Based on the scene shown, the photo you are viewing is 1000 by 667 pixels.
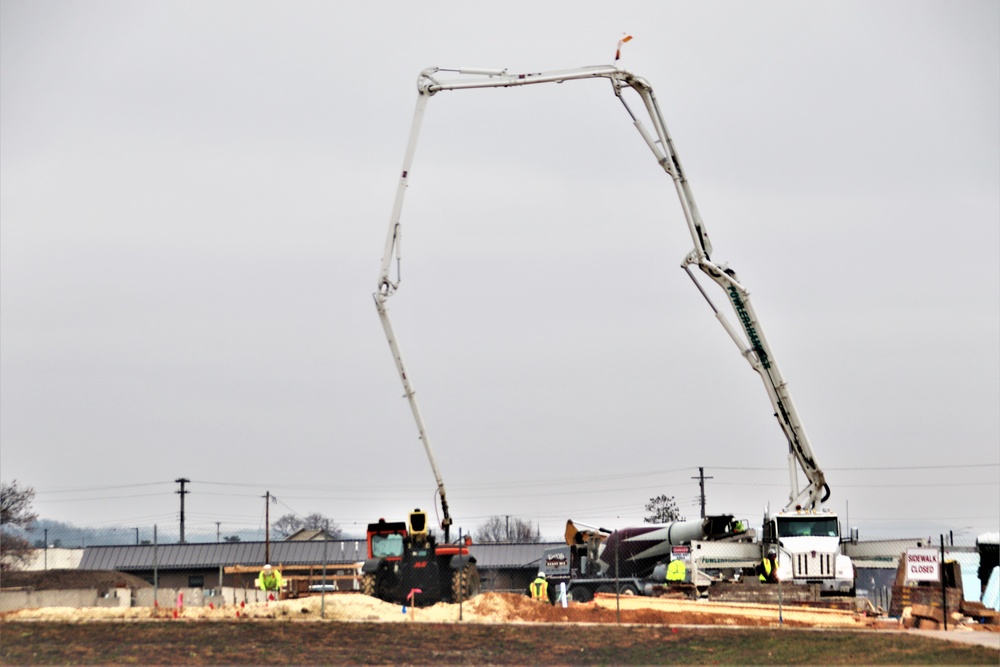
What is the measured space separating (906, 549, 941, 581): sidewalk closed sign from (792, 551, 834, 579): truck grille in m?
5.70

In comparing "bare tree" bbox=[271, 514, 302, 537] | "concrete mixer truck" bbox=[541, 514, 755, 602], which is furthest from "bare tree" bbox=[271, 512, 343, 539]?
"concrete mixer truck" bbox=[541, 514, 755, 602]

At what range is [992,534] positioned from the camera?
38.7 metres

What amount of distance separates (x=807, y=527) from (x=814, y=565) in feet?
3.85

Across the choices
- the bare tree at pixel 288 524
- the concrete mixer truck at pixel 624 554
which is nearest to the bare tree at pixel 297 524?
the bare tree at pixel 288 524

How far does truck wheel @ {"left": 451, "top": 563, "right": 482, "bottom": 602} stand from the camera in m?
37.0

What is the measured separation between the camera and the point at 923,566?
3141 centimetres

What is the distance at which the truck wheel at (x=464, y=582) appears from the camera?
37031 millimetres

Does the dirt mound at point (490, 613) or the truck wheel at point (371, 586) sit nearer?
the dirt mound at point (490, 613)

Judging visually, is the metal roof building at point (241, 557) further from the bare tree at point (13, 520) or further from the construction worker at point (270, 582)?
the construction worker at point (270, 582)

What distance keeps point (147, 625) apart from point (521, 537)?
136156 mm

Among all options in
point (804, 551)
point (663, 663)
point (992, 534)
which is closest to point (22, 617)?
point (663, 663)

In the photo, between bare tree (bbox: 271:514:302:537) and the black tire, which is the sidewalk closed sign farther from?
bare tree (bbox: 271:514:302:537)

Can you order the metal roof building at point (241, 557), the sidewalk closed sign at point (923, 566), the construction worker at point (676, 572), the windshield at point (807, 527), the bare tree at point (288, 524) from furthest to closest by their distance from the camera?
the bare tree at point (288, 524) → the metal roof building at point (241, 557) → the construction worker at point (676, 572) → the windshield at point (807, 527) → the sidewalk closed sign at point (923, 566)

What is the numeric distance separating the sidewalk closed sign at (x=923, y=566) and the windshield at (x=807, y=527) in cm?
616
